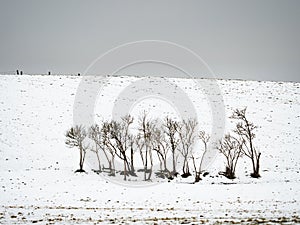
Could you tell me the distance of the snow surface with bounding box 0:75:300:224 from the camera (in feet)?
61.7

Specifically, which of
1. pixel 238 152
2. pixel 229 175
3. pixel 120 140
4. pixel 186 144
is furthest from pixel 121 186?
pixel 238 152

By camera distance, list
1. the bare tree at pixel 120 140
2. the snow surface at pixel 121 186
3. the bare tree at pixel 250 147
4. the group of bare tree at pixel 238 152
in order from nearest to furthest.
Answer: the snow surface at pixel 121 186 → the bare tree at pixel 250 147 → the group of bare tree at pixel 238 152 → the bare tree at pixel 120 140

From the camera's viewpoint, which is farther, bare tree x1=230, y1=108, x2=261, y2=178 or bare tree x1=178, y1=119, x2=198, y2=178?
bare tree x1=178, y1=119, x2=198, y2=178

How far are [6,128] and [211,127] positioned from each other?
1255 inches

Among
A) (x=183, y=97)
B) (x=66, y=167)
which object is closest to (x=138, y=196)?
(x=66, y=167)

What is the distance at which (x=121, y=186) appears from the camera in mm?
33594

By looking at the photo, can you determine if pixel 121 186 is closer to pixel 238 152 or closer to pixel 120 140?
pixel 120 140

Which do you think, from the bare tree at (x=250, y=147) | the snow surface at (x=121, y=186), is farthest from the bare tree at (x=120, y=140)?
the bare tree at (x=250, y=147)

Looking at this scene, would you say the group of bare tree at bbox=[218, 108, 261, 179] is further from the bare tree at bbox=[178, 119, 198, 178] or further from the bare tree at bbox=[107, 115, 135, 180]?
the bare tree at bbox=[107, 115, 135, 180]

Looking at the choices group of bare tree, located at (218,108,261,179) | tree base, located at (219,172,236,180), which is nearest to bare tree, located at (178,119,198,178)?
group of bare tree, located at (218,108,261,179)

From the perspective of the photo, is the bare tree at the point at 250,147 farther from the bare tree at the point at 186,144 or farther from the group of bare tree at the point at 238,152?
the bare tree at the point at 186,144

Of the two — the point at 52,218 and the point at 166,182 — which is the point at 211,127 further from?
the point at 52,218

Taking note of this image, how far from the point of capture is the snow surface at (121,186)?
18812 mm

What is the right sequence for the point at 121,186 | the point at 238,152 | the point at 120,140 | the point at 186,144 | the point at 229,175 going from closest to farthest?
the point at 121,186 → the point at 229,175 → the point at 238,152 → the point at 120,140 → the point at 186,144
